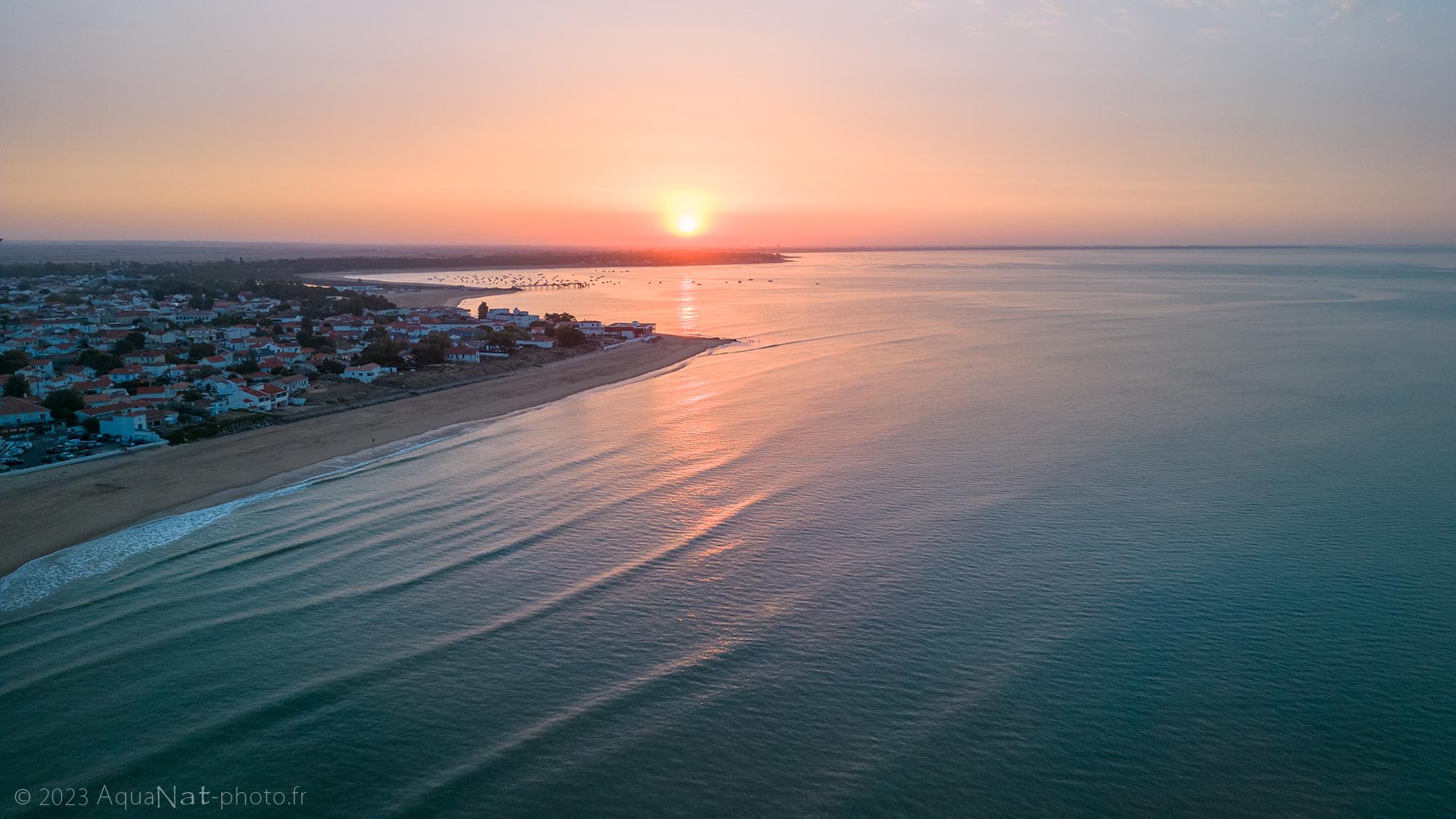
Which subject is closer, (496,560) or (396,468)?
(496,560)

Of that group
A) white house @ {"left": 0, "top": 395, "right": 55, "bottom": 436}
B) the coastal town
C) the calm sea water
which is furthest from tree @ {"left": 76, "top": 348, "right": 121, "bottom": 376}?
the calm sea water

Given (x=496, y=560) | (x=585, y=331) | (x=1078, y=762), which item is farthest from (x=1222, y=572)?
(x=585, y=331)

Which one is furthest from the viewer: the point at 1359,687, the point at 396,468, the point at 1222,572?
the point at 396,468

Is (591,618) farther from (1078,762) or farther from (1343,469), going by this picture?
(1343,469)

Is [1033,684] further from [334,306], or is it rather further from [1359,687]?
[334,306]

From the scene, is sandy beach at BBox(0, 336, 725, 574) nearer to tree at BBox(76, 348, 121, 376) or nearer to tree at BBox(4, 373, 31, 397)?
tree at BBox(4, 373, 31, 397)

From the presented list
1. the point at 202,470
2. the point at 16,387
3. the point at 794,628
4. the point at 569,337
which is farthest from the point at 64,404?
the point at 794,628

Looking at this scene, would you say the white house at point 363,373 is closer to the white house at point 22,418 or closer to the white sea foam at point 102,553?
the white house at point 22,418

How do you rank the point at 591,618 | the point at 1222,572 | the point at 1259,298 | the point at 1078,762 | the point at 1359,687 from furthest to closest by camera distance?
the point at 1259,298 → the point at 1222,572 → the point at 591,618 → the point at 1359,687 → the point at 1078,762
